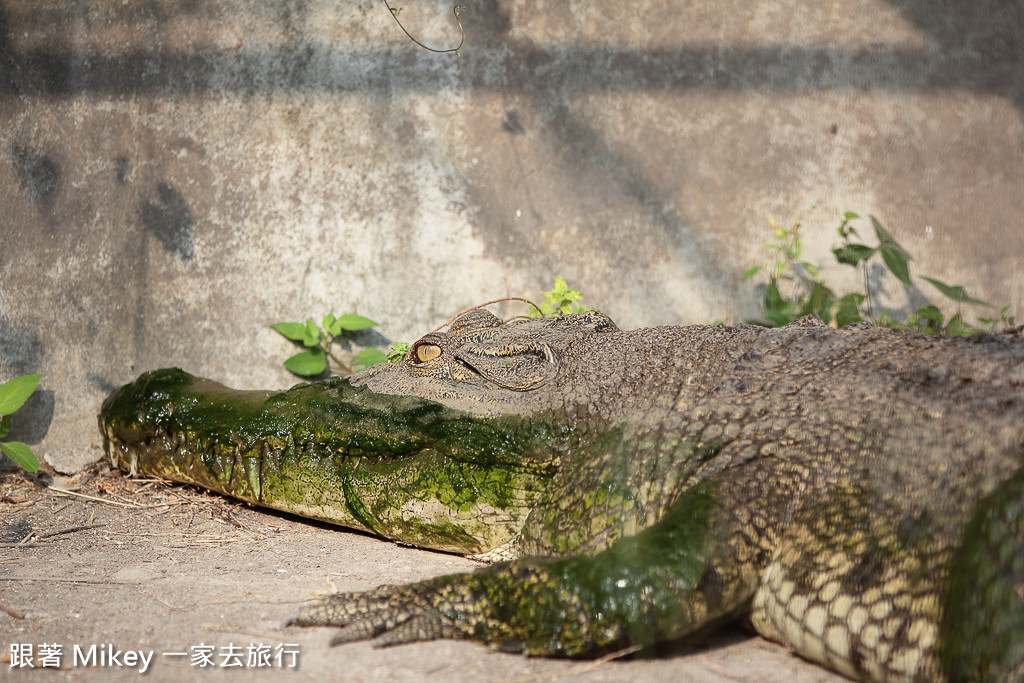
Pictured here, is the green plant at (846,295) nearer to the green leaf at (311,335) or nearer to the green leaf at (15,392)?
the green leaf at (311,335)

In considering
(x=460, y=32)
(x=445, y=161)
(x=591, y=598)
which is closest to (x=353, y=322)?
(x=445, y=161)

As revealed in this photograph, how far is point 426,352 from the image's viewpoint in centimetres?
319

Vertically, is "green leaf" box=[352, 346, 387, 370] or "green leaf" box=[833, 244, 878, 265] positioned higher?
"green leaf" box=[833, 244, 878, 265]

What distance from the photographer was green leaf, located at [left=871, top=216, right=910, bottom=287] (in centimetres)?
419

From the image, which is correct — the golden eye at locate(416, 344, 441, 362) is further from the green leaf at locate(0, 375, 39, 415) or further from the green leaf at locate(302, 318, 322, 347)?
the green leaf at locate(0, 375, 39, 415)

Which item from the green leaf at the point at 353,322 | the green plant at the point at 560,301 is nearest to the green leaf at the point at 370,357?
the green leaf at the point at 353,322

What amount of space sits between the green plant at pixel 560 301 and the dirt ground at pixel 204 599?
164 centimetres

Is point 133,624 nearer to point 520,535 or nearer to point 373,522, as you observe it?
point 373,522

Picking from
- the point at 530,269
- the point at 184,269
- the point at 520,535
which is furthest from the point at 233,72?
the point at 520,535

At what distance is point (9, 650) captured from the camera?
82.4 inches

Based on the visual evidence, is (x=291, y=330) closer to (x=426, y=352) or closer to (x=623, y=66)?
(x=426, y=352)

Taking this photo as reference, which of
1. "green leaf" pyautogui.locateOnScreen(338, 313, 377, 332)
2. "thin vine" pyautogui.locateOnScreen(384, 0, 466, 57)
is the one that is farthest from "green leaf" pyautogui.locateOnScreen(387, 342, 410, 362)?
"thin vine" pyautogui.locateOnScreen(384, 0, 466, 57)

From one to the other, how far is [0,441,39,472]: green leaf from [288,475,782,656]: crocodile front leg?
6.01 feet

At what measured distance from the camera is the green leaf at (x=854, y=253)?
171 inches
